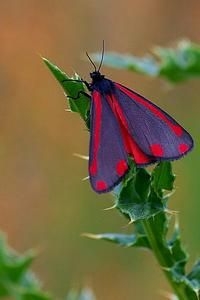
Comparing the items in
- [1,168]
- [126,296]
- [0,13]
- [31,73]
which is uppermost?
[0,13]

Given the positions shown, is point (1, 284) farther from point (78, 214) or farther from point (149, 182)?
point (78, 214)

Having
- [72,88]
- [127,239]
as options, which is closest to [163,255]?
[127,239]

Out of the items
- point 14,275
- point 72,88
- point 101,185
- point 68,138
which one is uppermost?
point 68,138

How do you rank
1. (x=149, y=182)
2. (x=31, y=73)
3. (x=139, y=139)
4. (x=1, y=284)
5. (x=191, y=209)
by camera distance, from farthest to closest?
(x=31, y=73), (x=191, y=209), (x=1, y=284), (x=139, y=139), (x=149, y=182)

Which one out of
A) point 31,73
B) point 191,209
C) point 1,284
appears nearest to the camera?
point 1,284

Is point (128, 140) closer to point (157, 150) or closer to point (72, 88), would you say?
point (157, 150)

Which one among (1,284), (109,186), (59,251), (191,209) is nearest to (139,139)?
(109,186)

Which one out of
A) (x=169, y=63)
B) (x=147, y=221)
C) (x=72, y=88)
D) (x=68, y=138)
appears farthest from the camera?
(x=68, y=138)

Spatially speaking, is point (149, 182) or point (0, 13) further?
point (0, 13)
